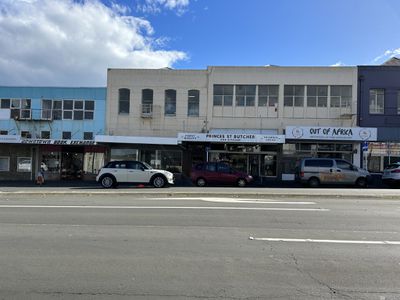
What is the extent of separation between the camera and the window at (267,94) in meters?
31.1

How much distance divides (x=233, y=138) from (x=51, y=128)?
13962 millimetres

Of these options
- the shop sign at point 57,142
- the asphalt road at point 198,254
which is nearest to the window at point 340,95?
the shop sign at point 57,142

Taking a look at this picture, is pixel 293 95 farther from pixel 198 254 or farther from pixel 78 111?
pixel 198 254

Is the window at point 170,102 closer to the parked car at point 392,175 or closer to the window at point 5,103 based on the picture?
A: the window at point 5,103

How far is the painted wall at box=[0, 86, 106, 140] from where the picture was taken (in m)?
31.5

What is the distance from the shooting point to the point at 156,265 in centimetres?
604

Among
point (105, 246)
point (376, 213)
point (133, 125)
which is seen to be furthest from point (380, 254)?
point (133, 125)

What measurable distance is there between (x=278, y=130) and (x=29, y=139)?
17616mm

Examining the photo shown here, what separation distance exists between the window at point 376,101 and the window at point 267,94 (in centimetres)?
686

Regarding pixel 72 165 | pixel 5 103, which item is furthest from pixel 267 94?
pixel 5 103

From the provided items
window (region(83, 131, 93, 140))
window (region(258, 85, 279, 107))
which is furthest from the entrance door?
window (region(258, 85, 279, 107))

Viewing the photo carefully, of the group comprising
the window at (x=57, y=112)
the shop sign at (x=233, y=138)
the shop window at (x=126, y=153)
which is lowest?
the shop window at (x=126, y=153)

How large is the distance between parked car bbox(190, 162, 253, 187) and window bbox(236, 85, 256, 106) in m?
7.46

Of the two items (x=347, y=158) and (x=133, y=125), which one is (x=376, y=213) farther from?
(x=133, y=125)
